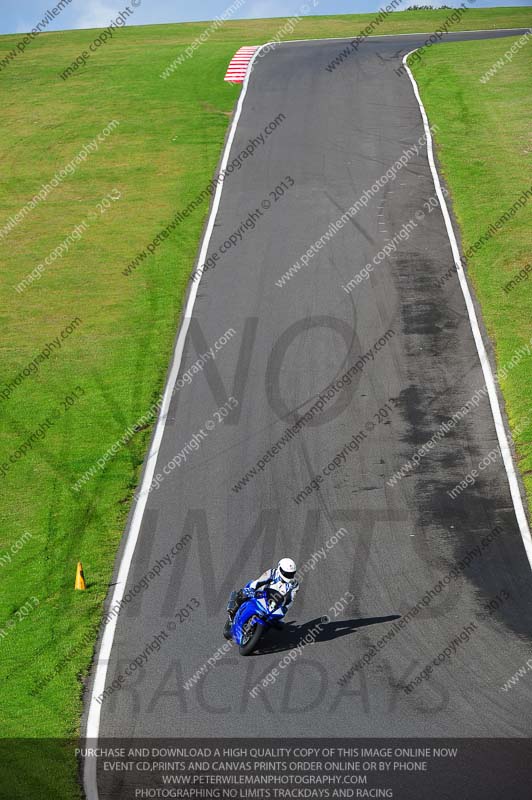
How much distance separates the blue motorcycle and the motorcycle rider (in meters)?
0.07

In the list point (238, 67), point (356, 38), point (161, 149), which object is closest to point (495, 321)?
point (161, 149)

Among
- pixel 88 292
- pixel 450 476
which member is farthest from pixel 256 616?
pixel 88 292

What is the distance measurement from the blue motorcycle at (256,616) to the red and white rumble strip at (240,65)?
38112 millimetres

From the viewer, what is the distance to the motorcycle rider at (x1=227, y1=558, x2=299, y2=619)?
48.4ft

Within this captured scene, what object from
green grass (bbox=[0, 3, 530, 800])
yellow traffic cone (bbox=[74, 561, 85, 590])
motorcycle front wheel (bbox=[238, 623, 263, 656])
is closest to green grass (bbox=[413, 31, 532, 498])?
green grass (bbox=[0, 3, 530, 800])

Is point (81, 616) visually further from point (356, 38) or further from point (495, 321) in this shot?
point (356, 38)

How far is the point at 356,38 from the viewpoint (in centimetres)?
5634

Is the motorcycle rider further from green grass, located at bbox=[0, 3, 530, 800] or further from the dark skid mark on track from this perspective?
the dark skid mark on track

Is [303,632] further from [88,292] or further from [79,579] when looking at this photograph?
[88,292]

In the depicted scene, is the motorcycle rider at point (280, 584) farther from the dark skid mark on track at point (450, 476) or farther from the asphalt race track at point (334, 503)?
the dark skid mark on track at point (450, 476)

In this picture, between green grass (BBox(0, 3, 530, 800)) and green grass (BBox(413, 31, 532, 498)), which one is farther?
green grass (BBox(413, 31, 532, 498))

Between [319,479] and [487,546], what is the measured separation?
3.95 metres

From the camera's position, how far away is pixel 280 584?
14.9 meters

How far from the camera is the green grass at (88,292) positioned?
16.7 metres
